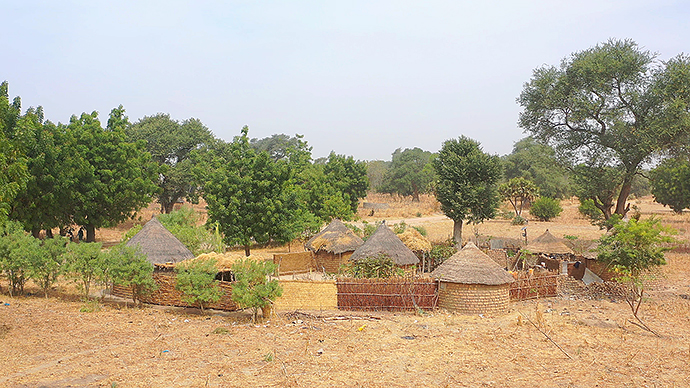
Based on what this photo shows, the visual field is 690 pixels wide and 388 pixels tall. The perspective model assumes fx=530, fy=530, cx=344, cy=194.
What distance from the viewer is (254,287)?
45.8 ft

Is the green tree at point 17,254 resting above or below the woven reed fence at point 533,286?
above

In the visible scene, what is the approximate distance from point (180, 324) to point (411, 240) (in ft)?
40.5

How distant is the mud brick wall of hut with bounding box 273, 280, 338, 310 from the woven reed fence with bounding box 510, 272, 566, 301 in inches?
235

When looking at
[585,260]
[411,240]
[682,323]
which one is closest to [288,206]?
[411,240]

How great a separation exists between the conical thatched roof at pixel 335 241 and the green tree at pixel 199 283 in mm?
9223

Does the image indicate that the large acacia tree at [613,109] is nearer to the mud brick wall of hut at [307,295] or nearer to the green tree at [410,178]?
the mud brick wall of hut at [307,295]

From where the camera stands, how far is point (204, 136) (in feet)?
160

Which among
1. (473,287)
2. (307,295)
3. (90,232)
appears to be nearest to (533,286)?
(473,287)

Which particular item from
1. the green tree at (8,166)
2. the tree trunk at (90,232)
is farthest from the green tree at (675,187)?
the green tree at (8,166)

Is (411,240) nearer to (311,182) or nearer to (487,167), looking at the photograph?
(487,167)

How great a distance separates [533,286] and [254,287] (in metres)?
9.54

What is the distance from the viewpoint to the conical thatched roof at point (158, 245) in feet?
59.8

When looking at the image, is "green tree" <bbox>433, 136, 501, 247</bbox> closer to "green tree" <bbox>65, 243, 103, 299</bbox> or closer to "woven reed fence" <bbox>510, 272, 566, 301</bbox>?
"woven reed fence" <bbox>510, 272, 566, 301</bbox>

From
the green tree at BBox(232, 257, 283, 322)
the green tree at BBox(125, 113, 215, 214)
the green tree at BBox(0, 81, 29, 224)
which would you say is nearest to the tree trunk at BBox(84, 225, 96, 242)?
the green tree at BBox(125, 113, 215, 214)
